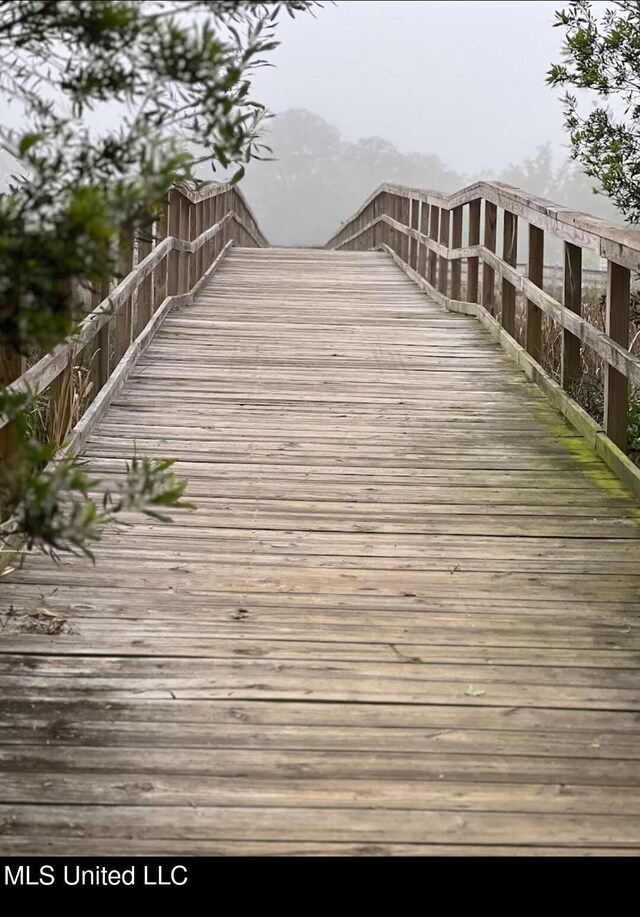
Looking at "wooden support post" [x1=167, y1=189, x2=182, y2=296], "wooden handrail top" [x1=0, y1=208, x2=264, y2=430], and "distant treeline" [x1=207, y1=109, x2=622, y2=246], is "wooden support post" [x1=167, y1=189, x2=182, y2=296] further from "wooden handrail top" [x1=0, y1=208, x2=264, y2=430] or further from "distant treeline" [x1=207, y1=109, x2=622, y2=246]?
"distant treeline" [x1=207, y1=109, x2=622, y2=246]

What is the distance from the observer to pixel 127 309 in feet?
20.5

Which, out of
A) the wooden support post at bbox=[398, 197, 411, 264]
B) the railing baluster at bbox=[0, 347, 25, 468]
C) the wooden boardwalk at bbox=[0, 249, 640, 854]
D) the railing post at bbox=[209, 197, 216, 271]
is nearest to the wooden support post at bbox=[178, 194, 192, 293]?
the railing post at bbox=[209, 197, 216, 271]

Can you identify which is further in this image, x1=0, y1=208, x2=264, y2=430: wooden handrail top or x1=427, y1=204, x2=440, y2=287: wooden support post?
x1=427, y1=204, x2=440, y2=287: wooden support post

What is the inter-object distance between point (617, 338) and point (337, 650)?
228cm

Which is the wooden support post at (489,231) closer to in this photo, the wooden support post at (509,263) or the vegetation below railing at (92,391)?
the wooden support post at (509,263)

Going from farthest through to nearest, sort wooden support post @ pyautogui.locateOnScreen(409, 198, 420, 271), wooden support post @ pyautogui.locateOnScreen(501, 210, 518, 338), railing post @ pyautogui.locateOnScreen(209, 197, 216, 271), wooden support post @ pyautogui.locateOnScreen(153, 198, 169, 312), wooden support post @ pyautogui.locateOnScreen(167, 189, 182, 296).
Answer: wooden support post @ pyautogui.locateOnScreen(409, 198, 420, 271) < railing post @ pyautogui.locateOnScreen(209, 197, 216, 271) < wooden support post @ pyautogui.locateOnScreen(167, 189, 182, 296) < wooden support post @ pyautogui.locateOnScreen(153, 198, 169, 312) < wooden support post @ pyautogui.locateOnScreen(501, 210, 518, 338)

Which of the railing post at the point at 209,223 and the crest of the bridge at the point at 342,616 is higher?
the railing post at the point at 209,223

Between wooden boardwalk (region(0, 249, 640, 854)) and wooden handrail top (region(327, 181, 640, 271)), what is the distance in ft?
2.78

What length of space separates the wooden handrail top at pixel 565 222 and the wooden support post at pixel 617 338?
0.11 metres

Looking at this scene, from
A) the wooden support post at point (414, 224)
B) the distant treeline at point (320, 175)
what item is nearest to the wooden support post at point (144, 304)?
the wooden support post at point (414, 224)

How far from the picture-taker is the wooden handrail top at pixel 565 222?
14.8 feet

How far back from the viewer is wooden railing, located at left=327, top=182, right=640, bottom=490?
4.81m

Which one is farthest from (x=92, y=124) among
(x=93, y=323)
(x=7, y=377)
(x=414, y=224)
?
(x=414, y=224)

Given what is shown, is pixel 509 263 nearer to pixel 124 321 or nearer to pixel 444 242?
pixel 124 321
